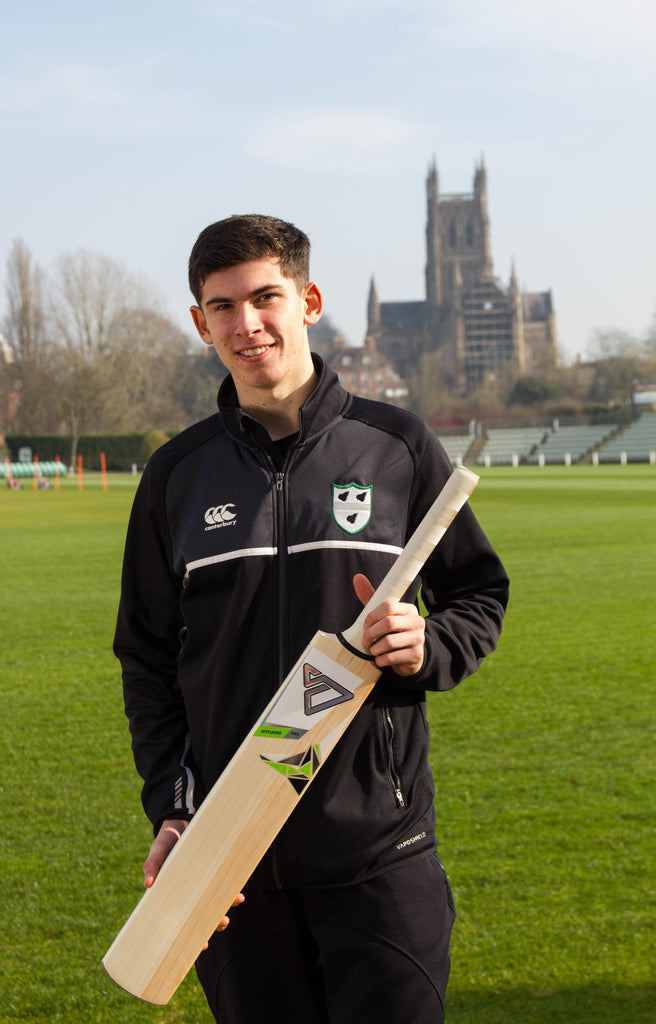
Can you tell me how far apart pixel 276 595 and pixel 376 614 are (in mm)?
311

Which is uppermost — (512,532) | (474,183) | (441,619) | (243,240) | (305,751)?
(474,183)

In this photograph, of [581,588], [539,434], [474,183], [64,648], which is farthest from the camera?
[474,183]

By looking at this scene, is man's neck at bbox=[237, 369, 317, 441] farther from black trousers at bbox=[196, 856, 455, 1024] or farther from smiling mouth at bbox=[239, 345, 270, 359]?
black trousers at bbox=[196, 856, 455, 1024]

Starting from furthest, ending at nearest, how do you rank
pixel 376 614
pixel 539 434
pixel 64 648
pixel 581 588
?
pixel 539 434, pixel 581 588, pixel 64 648, pixel 376 614

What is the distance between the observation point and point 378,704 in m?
2.22

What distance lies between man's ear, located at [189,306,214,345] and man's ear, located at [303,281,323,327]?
226mm

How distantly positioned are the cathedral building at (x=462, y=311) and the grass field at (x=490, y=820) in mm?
133176

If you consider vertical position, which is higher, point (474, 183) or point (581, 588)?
point (474, 183)

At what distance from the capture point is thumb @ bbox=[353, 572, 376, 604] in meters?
2.09

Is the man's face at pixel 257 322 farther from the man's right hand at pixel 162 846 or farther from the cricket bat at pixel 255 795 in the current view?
the man's right hand at pixel 162 846

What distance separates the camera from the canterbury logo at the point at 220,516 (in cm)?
230

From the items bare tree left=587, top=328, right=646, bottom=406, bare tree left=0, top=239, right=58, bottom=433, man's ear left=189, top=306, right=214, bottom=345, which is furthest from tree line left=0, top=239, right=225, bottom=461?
man's ear left=189, top=306, right=214, bottom=345

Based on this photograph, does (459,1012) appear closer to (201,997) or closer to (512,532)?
(201,997)

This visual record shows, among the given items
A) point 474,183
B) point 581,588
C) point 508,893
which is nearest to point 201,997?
point 508,893
